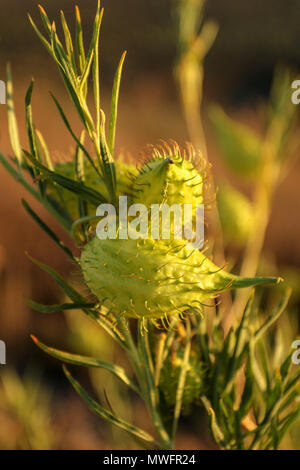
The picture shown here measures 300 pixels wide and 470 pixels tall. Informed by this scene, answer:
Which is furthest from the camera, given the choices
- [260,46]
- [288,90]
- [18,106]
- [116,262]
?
[260,46]

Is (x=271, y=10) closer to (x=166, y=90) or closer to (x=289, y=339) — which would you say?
(x=166, y=90)

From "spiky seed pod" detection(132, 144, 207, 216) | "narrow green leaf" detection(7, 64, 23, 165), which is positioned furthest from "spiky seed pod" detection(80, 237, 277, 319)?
"narrow green leaf" detection(7, 64, 23, 165)

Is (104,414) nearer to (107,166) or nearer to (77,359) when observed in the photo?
(77,359)

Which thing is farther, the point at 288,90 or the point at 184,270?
the point at 288,90

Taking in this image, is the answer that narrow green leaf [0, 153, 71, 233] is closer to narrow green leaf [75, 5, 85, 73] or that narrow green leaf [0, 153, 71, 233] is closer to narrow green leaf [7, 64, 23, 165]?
narrow green leaf [7, 64, 23, 165]

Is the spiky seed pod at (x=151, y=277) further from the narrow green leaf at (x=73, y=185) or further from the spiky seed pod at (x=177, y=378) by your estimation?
the spiky seed pod at (x=177, y=378)

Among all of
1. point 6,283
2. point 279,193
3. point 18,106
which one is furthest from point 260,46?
point 6,283
